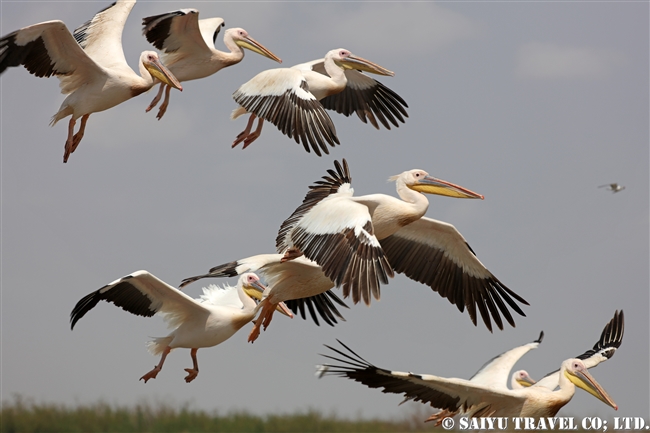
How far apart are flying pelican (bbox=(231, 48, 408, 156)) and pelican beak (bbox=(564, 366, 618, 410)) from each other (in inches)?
Result: 144

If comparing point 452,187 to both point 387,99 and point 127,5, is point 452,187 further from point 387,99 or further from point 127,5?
point 127,5

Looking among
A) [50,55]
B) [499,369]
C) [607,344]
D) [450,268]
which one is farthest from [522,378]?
[50,55]

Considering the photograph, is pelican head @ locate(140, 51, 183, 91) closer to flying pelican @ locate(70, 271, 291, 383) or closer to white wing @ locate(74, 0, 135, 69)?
white wing @ locate(74, 0, 135, 69)

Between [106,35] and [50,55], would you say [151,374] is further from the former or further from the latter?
[106,35]

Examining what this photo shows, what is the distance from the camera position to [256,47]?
13078mm

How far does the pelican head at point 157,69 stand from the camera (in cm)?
1153

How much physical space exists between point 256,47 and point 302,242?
5121 mm

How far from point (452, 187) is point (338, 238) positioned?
2325 millimetres

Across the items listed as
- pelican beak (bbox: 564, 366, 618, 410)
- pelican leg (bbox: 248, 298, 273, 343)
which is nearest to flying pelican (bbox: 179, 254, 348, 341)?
pelican leg (bbox: 248, 298, 273, 343)

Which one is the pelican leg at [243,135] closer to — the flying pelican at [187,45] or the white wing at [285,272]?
the flying pelican at [187,45]

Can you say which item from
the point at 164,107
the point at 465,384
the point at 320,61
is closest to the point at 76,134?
the point at 164,107

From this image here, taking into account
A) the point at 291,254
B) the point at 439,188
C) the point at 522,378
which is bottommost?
the point at 522,378

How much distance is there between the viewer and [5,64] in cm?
992

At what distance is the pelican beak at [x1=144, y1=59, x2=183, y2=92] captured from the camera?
11.5 meters
